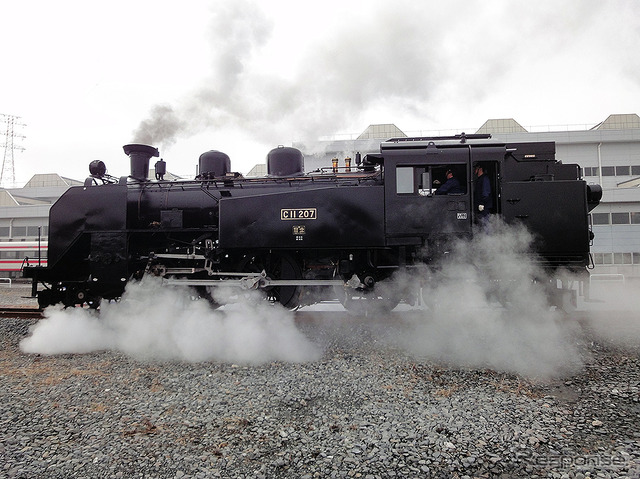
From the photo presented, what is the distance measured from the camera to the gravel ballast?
3.23 m

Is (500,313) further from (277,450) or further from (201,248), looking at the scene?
(201,248)

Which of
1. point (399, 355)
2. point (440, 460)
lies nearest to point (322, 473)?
point (440, 460)

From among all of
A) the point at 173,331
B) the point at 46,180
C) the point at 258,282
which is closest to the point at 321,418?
the point at 258,282

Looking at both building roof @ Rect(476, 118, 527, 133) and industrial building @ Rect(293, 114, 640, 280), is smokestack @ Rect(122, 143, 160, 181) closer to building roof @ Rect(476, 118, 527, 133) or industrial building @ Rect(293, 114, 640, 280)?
industrial building @ Rect(293, 114, 640, 280)

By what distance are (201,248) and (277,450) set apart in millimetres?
5083

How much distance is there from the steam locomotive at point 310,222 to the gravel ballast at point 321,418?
175 centimetres

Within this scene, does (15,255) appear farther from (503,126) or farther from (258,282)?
(503,126)

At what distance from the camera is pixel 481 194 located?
6.95 m

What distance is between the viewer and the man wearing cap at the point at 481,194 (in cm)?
686

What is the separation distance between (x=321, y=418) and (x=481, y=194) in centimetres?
476

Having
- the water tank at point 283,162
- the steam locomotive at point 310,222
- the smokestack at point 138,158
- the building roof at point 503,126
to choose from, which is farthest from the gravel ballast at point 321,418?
the building roof at point 503,126

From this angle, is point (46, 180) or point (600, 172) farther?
point (46, 180)

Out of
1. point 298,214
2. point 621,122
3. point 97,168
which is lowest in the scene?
point 298,214

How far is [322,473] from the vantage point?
312 cm
